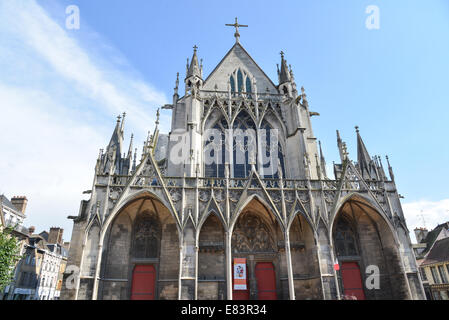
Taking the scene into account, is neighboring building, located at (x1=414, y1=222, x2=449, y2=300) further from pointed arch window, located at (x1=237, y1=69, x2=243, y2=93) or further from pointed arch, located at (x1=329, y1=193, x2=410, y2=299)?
pointed arch window, located at (x1=237, y1=69, x2=243, y2=93)

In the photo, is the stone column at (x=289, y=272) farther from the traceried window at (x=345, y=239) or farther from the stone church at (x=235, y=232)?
the traceried window at (x=345, y=239)

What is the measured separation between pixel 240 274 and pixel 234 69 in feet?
48.5

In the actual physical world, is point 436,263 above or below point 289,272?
above

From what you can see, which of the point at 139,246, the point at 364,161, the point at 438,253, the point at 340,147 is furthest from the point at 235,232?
the point at 438,253

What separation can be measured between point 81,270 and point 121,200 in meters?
3.51

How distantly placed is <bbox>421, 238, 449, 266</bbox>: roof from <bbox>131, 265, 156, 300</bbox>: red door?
84.5ft

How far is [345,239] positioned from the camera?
648 inches

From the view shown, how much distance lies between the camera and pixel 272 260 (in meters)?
15.5

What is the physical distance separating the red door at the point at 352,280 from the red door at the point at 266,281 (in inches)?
152

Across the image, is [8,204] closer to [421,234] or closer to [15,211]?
[15,211]
